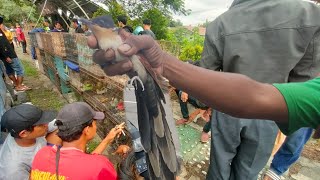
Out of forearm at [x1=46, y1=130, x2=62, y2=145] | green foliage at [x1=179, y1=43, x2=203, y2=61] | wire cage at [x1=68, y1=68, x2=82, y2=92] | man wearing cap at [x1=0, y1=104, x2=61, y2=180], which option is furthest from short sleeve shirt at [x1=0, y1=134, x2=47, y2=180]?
green foliage at [x1=179, y1=43, x2=203, y2=61]

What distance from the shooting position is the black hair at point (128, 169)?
2.05 m

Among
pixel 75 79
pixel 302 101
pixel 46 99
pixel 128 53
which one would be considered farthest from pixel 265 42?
pixel 46 99

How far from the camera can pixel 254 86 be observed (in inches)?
30.0

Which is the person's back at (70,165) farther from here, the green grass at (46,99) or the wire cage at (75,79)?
the green grass at (46,99)

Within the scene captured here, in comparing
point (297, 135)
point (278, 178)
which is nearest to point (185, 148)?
point (278, 178)

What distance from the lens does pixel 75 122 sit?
1921 millimetres

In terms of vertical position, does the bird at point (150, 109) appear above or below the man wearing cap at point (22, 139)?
above

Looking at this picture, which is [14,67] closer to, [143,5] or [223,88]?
[223,88]

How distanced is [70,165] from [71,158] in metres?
0.05

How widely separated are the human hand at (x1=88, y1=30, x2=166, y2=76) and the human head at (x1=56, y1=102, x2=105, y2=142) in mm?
1306

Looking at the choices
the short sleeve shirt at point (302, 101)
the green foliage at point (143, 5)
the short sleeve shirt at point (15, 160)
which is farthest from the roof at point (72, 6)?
the short sleeve shirt at point (302, 101)

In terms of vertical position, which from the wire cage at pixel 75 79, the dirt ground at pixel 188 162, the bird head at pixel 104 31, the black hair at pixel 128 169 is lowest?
the dirt ground at pixel 188 162

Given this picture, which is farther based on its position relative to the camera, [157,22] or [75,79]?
[157,22]

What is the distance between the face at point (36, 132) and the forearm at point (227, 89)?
189 centimetres
